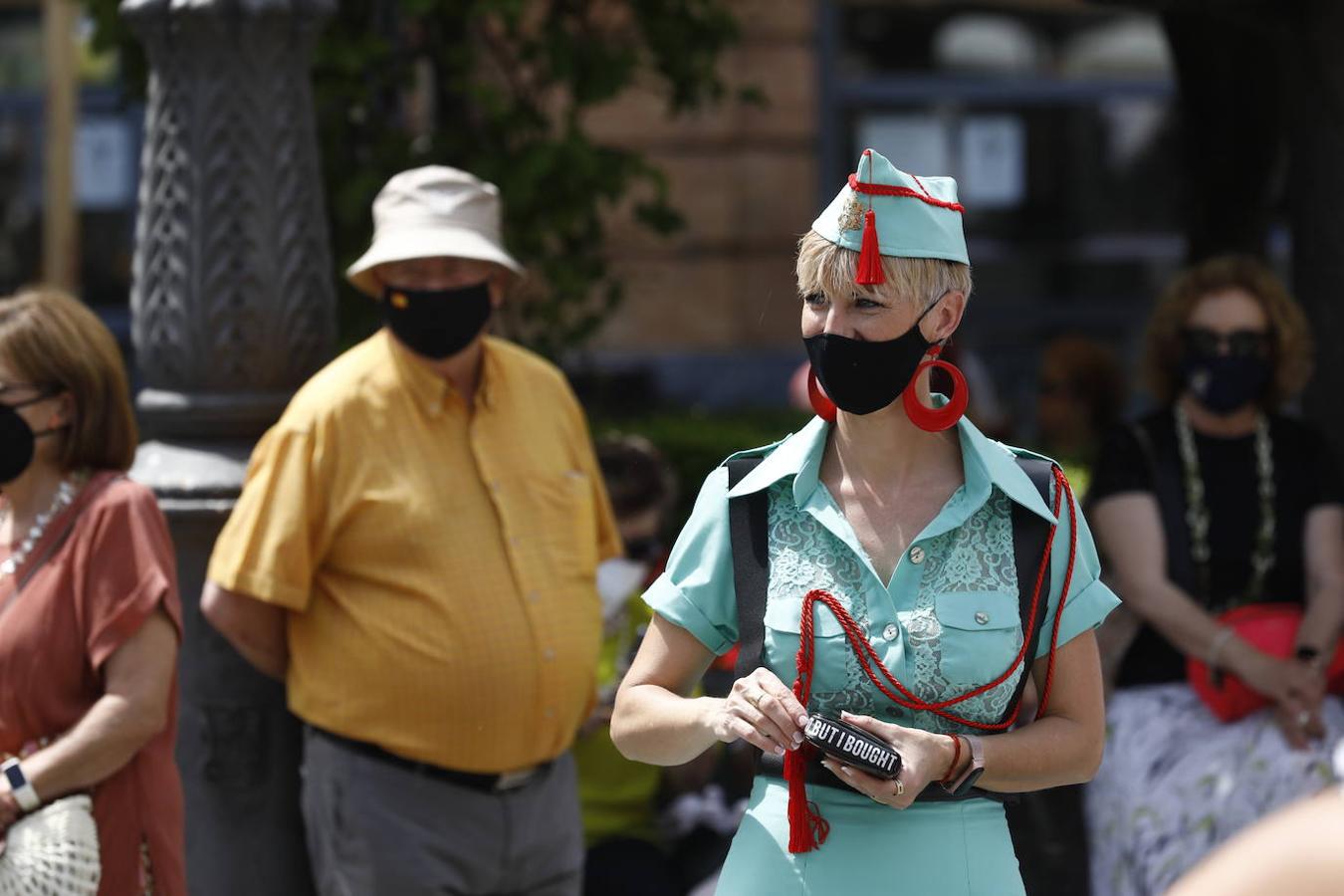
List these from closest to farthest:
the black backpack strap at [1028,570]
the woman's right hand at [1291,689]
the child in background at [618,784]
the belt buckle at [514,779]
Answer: the black backpack strap at [1028,570], the belt buckle at [514,779], the woman's right hand at [1291,689], the child in background at [618,784]

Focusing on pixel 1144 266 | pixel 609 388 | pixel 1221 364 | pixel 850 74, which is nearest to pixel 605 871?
pixel 1221 364

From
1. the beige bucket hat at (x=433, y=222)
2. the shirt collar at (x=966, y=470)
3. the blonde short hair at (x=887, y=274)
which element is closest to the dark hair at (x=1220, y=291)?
the beige bucket hat at (x=433, y=222)

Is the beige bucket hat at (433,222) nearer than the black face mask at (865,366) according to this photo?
No

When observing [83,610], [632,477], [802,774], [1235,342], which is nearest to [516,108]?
[632,477]

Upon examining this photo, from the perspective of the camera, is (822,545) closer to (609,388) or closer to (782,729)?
(782,729)

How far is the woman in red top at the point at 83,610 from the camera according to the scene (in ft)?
12.1

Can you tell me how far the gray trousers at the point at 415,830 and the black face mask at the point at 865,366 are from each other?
5.96 feet

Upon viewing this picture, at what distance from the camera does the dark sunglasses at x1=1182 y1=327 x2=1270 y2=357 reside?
529 centimetres

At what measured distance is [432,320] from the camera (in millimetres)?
4566

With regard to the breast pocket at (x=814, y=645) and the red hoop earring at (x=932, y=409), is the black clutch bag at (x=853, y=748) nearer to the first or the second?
the breast pocket at (x=814, y=645)

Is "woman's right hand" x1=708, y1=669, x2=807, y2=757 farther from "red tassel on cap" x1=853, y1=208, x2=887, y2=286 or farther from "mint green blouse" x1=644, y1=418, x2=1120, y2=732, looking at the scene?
"red tassel on cap" x1=853, y1=208, x2=887, y2=286

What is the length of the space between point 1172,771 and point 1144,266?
8.40 meters

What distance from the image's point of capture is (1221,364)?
5262 millimetres

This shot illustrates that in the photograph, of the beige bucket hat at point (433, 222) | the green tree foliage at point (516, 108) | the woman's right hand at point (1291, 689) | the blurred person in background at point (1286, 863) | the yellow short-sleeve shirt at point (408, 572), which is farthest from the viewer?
the green tree foliage at point (516, 108)
